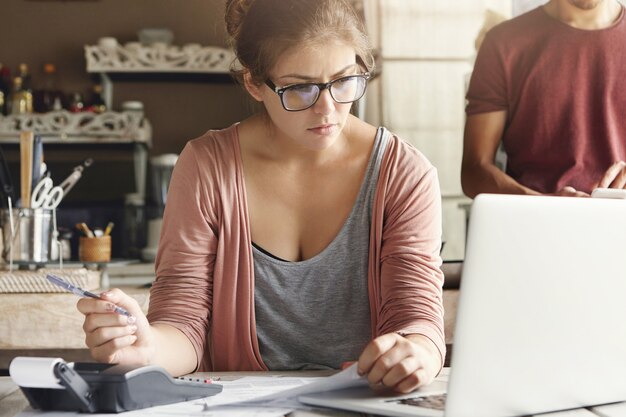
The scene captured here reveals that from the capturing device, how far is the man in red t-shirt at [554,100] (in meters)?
2.19

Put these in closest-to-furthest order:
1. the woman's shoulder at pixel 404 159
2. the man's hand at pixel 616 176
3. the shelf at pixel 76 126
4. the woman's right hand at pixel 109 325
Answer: the woman's right hand at pixel 109 325 → the woman's shoulder at pixel 404 159 → the man's hand at pixel 616 176 → the shelf at pixel 76 126

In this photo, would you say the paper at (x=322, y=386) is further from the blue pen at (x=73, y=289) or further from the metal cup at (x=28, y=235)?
the metal cup at (x=28, y=235)

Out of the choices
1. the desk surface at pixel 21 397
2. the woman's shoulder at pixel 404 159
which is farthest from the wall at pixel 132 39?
the desk surface at pixel 21 397

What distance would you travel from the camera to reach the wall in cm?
338

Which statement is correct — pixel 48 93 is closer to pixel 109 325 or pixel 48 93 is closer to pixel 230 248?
pixel 230 248

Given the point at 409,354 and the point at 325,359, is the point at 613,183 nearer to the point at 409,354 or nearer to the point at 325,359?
the point at 325,359

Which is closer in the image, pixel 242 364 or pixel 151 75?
pixel 242 364

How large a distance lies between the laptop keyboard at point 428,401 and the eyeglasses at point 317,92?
465 millimetres

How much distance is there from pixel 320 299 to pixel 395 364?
39 cm

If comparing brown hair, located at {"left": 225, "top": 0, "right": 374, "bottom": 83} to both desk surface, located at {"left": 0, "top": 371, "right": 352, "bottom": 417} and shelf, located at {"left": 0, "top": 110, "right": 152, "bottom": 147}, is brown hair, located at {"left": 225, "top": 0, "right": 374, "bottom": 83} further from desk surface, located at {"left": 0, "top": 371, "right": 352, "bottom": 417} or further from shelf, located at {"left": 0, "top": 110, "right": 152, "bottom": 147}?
shelf, located at {"left": 0, "top": 110, "right": 152, "bottom": 147}

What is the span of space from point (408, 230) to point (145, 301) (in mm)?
1267

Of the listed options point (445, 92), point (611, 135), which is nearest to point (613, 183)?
point (611, 135)

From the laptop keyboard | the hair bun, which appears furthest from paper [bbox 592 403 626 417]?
the hair bun

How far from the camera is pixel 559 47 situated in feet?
7.50
